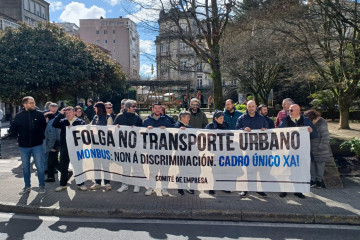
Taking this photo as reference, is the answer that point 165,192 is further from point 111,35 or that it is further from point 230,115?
point 111,35

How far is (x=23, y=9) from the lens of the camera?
4866 cm

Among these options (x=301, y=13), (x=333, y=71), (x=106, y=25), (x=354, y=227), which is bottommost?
(x=354, y=227)

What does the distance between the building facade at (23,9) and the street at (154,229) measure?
48414 mm

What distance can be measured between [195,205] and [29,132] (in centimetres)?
358

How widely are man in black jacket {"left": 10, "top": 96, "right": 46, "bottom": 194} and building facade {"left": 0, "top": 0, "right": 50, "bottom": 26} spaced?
1830 inches

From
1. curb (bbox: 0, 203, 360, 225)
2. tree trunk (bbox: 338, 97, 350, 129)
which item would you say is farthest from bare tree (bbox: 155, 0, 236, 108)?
curb (bbox: 0, 203, 360, 225)

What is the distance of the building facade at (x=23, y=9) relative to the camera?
4800cm

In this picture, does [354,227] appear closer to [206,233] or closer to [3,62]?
[206,233]

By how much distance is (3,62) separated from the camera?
50.5 ft

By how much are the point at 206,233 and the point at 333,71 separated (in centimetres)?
1340

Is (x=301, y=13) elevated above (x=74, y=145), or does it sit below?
above

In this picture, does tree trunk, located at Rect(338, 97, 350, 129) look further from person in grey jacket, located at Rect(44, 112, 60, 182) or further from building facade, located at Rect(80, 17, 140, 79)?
building facade, located at Rect(80, 17, 140, 79)

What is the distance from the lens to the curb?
5125 millimetres

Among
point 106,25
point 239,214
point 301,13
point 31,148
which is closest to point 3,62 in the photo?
point 31,148
